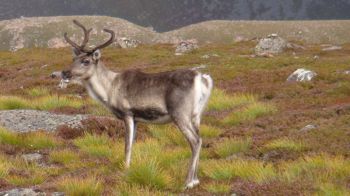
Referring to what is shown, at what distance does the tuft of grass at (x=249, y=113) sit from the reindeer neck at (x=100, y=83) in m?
6.95

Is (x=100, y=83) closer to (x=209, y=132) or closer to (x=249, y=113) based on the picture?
(x=209, y=132)

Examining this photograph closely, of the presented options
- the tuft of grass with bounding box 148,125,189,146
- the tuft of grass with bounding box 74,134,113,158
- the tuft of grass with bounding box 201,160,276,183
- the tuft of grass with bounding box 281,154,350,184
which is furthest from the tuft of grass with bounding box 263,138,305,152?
the tuft of grass with bounding box 74,134,113,158

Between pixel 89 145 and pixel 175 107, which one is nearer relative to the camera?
pixel 175 107

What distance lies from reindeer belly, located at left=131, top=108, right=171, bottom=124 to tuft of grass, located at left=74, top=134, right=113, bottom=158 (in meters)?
2.86

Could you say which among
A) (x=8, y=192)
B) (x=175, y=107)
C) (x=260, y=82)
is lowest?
(x=260, y=82)

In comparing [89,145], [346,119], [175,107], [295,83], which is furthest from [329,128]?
[295,83]

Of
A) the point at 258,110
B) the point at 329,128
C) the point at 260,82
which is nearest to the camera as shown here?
the point at 329,128

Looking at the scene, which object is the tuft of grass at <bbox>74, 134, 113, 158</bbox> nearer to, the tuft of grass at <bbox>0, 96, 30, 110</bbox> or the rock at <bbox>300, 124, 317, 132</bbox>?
the rock at <bbox>300, 124, 317, 132</bbox>

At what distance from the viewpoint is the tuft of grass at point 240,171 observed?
10744mm

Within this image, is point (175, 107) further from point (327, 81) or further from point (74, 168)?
point (327, 81)

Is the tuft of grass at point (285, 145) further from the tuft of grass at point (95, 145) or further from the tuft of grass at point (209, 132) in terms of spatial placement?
the tuft of grass at point (95, 145)

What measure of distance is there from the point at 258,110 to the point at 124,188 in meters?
10.6

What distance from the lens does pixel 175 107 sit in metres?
11.1

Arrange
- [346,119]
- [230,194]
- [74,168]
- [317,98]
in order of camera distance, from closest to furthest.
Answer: [230,194] < [74,168] < [346,119] < [317,98]
